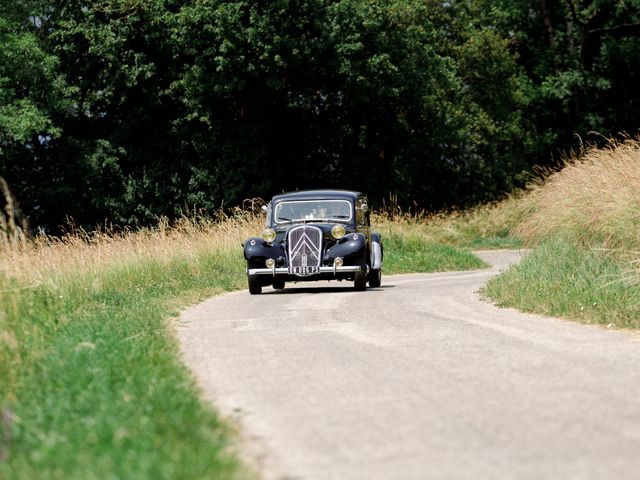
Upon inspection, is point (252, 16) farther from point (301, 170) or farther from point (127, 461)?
point (127, 461)

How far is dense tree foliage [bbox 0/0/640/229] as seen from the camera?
40750 millimetres

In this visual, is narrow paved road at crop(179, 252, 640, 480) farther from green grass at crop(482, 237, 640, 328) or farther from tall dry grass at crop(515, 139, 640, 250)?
tall dry grass at crop(515, 139, 640, 250)

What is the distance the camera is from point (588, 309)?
43.5 ft

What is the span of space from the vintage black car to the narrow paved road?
551 cm

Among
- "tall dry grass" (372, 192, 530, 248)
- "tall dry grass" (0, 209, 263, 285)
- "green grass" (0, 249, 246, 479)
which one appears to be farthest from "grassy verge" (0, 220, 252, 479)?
"tall dry grass" (372, 192, 530, 248)

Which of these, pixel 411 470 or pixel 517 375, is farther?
pixel 517 375

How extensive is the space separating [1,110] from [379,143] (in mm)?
15677

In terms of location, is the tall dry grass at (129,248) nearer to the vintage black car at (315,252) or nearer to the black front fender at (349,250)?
the vintage black car at (315,252)

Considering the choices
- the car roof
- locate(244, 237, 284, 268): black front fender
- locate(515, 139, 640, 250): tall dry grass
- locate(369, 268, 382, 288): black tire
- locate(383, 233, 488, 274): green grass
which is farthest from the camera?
locate(383, 233, 488, 274): green grass

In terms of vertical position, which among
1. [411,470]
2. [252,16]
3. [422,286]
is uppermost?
[252,16]

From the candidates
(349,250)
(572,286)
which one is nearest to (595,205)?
(572,286)

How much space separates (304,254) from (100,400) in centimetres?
1267

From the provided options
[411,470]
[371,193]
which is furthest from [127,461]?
[371,193]

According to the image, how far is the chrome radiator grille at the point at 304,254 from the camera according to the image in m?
19.7
